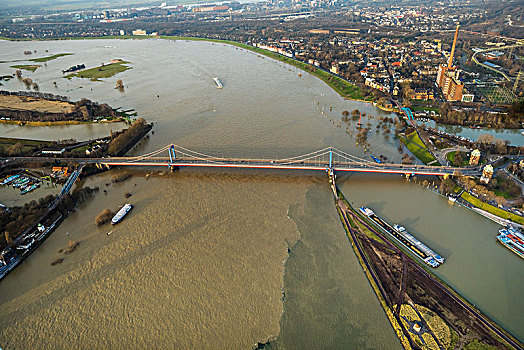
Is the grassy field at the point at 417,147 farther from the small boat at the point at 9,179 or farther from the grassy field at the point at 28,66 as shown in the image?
the grassy field at the point at 28,66

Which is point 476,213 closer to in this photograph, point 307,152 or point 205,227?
point 307,152

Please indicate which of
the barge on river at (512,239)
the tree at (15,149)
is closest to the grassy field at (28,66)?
the tree at (15,149)

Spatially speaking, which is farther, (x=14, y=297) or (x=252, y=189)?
(x=252, y=189)

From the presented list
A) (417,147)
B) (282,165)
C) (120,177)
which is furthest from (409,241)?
(120,177)

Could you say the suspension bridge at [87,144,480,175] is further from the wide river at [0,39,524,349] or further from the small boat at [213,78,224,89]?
the small boat at [213,78,224,89]

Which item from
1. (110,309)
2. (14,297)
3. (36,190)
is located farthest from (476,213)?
(36,190)

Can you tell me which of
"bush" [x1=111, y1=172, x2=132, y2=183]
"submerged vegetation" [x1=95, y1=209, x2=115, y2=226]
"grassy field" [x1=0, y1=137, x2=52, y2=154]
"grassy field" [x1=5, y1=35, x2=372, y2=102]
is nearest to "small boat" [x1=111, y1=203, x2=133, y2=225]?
"submerged vegetation" [x1=95, y1=209, x2=115, y2=226]

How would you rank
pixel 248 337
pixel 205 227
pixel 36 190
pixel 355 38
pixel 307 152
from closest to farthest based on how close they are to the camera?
pixel 248 337, pixel 205 227, pixel 36 190, pixel 307 152, pixel 355 38
